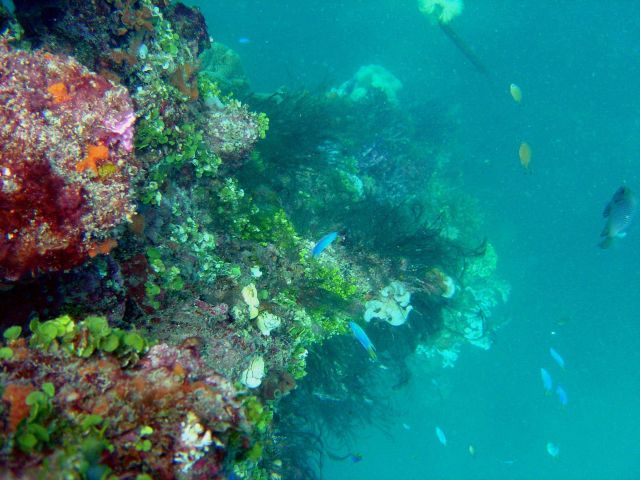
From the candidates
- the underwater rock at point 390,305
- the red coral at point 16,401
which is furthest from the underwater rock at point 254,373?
the underwater rock at point 390,305

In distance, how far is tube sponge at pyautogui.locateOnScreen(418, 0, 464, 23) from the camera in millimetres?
20656

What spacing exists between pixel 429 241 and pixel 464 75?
21.7 m

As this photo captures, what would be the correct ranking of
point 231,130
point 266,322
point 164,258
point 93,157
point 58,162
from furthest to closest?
point 231,130 → point 266,322 → point 164,258 → point 93,157 → point 58,162

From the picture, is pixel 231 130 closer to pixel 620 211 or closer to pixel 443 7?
pixel 620 211

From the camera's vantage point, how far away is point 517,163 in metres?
21.7

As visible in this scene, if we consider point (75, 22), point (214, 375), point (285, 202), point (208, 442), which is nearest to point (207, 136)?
point (75, 22)

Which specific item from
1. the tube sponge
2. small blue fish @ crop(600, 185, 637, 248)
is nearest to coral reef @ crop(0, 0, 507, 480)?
small blue fish @ crop(600, 185, 637, 248)

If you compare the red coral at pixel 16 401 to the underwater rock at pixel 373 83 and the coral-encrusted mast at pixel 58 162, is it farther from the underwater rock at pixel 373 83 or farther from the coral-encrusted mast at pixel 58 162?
the underwater rock at pixel 373 83

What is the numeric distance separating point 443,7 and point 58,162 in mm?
24689

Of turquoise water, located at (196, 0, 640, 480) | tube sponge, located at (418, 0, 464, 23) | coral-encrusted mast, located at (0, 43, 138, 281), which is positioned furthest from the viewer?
turquoise water, located at (196, 0, 640, 480)

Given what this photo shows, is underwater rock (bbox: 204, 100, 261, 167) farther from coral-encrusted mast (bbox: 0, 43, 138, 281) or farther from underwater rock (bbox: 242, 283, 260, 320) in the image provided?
coral-encrusted mast (bbox: 0, 43, 138, 281)

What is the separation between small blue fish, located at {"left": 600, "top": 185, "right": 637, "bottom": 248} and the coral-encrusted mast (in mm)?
7154

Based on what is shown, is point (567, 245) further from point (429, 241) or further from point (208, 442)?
point (208, 442)

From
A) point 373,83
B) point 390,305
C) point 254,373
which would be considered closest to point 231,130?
point 254,373
